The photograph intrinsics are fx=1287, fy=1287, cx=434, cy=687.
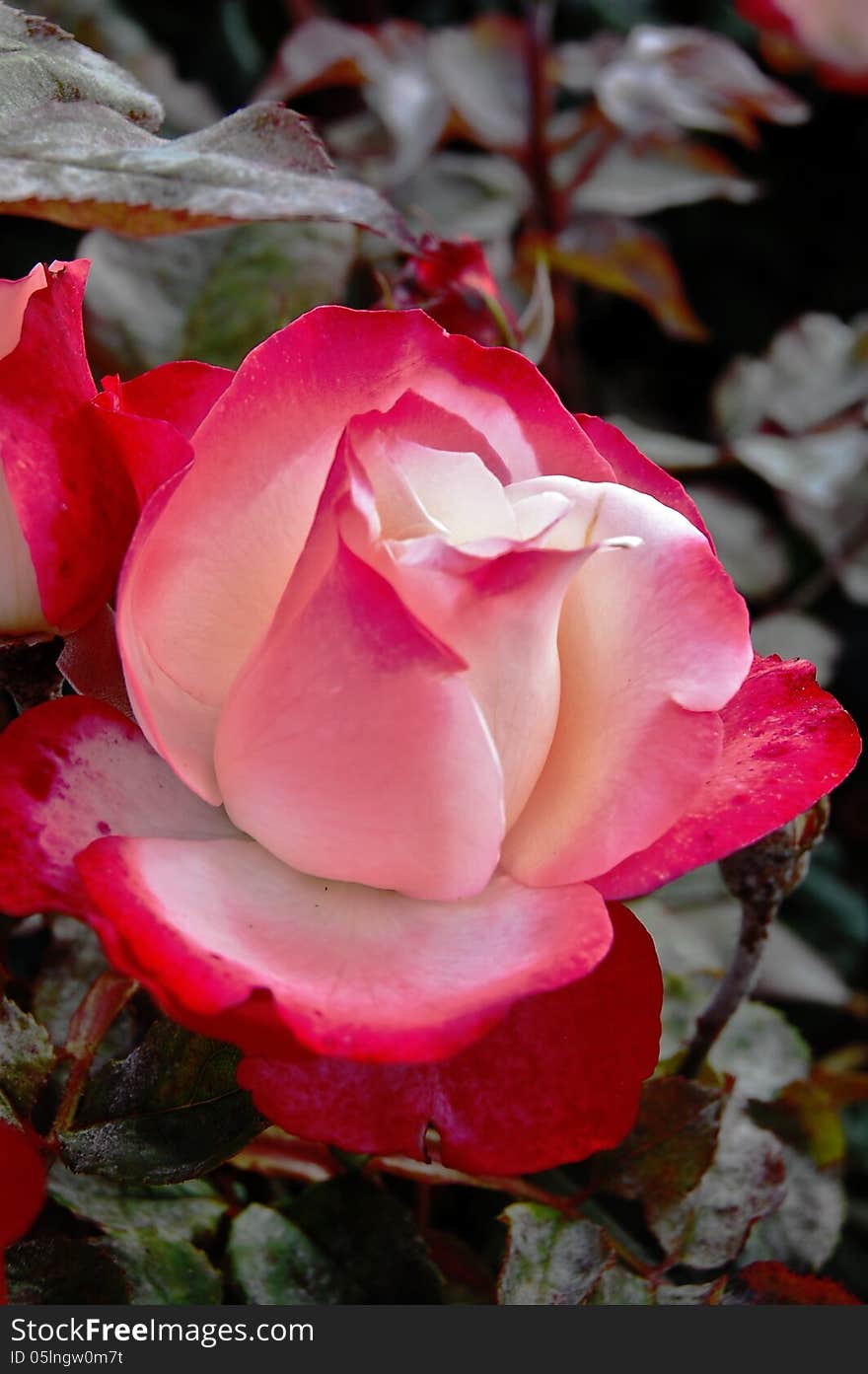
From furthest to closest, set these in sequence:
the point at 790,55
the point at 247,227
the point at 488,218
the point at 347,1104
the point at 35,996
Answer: the point at 790,55
the point at 488,218
the point at 247,227
the point at 35,996
the point at 347,1104

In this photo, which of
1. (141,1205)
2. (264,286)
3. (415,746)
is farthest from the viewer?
(264,286)

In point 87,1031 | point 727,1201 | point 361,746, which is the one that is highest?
point 361,746

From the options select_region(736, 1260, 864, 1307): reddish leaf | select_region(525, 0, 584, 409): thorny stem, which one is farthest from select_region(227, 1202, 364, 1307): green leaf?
select_region(525, 0, 584, 409): thorny stem

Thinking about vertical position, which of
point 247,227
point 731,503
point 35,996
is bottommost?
point 731,503

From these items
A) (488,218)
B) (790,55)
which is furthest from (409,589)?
(790,55)

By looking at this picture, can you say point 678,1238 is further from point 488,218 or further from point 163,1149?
point 488,218

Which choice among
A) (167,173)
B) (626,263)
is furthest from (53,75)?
(626,263)

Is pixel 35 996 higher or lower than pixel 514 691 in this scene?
lower

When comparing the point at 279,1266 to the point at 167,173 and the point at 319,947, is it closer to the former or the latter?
the point at 319,947
